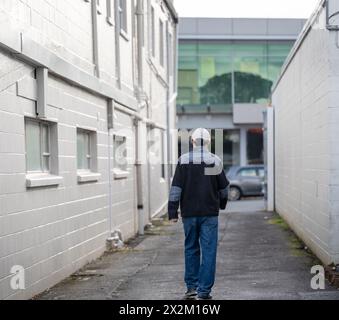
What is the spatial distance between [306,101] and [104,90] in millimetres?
3396

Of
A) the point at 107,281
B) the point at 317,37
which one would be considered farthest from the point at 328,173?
the point at 107,281

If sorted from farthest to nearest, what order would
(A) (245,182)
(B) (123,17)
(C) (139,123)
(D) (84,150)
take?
1. (A) (245,182)
2. (C) (139,123)
3. (B) (123,17)
4. (D) (84,150)

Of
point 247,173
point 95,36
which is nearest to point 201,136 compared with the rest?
point 95,36

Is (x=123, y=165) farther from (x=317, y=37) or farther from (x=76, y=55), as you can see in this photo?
(x=317, y=37)

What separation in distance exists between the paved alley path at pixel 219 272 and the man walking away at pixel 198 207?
479mm

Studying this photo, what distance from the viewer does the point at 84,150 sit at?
1100 cm

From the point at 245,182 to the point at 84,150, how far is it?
59.7 feet

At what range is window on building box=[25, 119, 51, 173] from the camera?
8156 millimetres

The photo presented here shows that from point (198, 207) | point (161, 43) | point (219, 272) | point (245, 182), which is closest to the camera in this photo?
point (198, 207)

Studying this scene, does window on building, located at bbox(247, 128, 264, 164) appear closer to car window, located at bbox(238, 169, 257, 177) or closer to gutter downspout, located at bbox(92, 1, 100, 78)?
car window, located at bbox(238, 169, 257, 177)

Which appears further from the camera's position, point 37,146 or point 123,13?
point 123,13

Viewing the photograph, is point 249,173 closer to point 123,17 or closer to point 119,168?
point 123,17

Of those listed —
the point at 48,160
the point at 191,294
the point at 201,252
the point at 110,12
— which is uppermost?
the point at 110,12

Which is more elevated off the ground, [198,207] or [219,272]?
[198,207]
